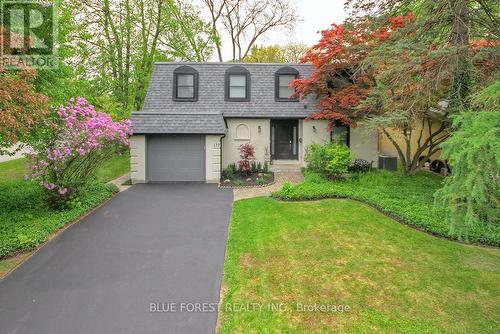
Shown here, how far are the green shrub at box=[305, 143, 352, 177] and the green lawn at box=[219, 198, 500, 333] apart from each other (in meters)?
4.02

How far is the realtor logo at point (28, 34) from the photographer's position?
22.9 ft

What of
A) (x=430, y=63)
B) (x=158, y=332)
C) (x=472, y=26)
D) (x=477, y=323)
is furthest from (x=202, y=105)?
(x=477, y=323)

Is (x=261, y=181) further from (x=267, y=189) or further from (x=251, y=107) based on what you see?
(x=251, y=107)

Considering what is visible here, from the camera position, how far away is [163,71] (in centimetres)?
1622

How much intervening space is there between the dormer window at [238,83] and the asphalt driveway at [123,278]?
30.9ft

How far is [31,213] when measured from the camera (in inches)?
325

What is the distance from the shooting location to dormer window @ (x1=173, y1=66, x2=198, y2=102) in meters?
15.8

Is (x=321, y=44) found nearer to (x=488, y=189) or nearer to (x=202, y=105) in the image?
(x=202, y=105)

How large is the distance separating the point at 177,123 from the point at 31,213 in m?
6.71

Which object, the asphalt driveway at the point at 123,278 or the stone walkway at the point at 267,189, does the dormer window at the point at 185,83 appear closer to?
the stone walkway at the point at 267,189

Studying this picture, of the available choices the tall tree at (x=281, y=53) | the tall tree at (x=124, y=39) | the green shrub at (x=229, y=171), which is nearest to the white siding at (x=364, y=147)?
the green shrub at (x=229, y=171)

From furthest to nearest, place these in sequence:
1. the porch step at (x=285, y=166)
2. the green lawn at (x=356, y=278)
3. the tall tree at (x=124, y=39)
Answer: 1. the tall tree at (x=124, y=39)
2. the porch step at (x=285, y=166)
3. the green lawn at (x=356, y=278)

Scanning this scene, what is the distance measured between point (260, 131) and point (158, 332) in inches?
493

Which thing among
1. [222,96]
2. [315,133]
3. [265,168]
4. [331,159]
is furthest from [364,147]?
[222,96]
